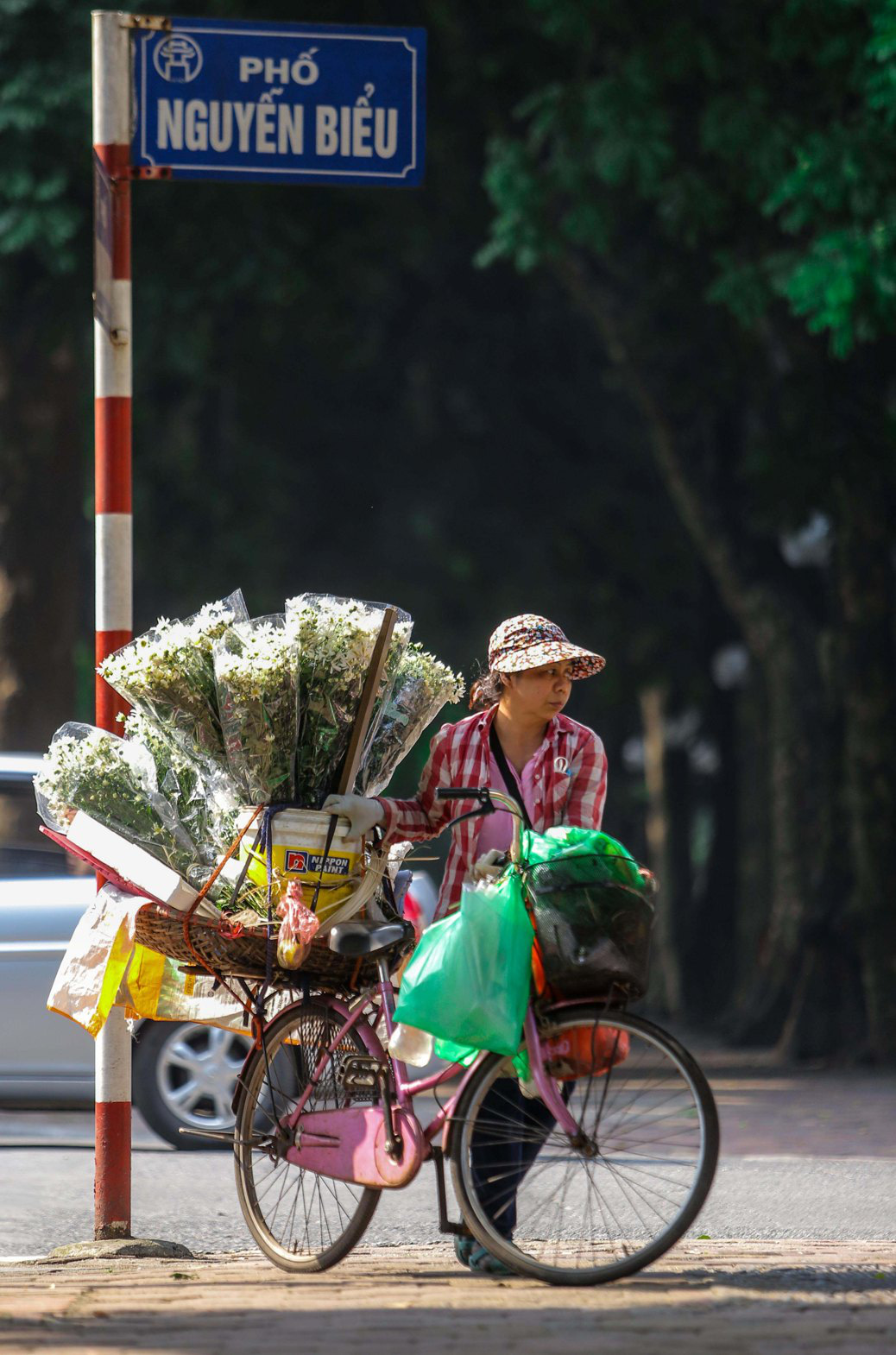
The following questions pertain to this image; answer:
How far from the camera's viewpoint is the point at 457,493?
2144cm

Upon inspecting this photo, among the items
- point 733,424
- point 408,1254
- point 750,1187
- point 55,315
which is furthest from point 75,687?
point 408,1254

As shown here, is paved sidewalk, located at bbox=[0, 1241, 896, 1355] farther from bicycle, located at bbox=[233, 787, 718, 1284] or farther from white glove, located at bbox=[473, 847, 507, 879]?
white glove, located at bbox=[473, 847, 507, 879]

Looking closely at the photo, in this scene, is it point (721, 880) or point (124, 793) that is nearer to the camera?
point (124, 793)

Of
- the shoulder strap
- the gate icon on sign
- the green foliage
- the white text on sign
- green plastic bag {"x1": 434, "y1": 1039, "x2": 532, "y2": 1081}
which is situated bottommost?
green plastic bag {"x1": 434, "y1": 1039, "x2": 532, "y2": 1081}

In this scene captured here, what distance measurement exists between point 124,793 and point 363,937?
2.59 feet

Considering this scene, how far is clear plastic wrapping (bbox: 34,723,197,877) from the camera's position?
19.2 feet

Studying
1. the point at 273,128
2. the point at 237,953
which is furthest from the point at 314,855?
→ the point at 273,128

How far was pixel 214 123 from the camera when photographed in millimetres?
6445

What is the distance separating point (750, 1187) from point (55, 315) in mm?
8676

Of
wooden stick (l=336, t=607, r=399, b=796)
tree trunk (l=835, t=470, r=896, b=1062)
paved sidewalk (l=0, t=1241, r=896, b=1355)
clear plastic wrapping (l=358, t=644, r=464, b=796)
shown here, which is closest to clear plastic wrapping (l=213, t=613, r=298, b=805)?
wooden stick (l=336, t=607, r=399, b=796)

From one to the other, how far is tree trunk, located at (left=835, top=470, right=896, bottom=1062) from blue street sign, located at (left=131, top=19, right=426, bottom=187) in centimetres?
863

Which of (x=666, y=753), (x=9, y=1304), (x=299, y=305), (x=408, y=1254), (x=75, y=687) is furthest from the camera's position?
(x=666, y=753)

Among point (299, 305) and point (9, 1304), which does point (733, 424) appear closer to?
point (299, 305)

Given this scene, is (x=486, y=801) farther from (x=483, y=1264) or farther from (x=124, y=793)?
(x=483, y=1264)
